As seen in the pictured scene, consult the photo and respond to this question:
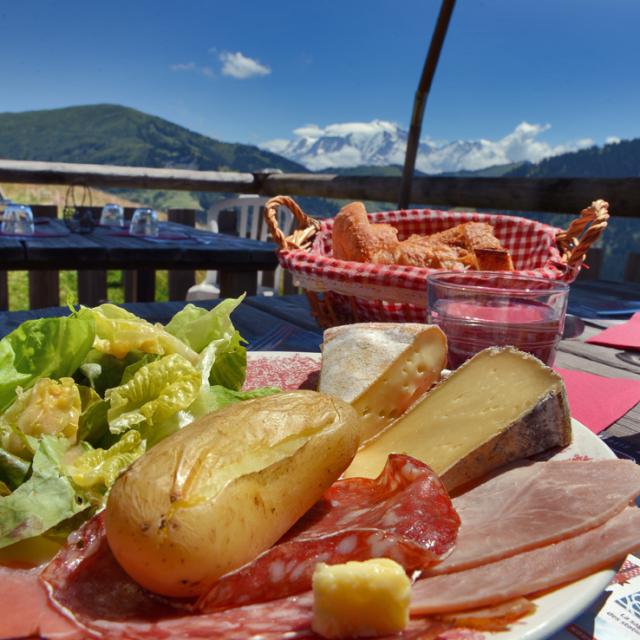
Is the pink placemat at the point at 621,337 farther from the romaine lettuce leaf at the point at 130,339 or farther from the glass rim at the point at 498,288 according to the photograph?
the romaine lettuce leaf at the point at 130,339

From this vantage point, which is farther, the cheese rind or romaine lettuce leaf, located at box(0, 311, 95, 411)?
romaine lettuce leaf, located at box(0, 311, 95, 411)

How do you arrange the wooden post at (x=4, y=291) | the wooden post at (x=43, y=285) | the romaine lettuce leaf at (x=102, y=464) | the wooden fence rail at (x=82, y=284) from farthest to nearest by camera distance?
the wooden post at (x=4, y=291) → the wooden post at (x=43, y=285) → the wooden fence rail at (x=82, y=284) → the romaine lettuce leaf at (x=102, y=464)

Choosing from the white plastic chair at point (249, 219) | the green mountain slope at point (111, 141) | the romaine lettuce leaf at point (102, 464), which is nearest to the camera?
→ the romaine lettuce leaf at point (102, 464)

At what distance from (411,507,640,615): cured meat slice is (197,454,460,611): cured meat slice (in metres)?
0.03

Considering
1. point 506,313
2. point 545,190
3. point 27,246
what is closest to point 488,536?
point 506,313

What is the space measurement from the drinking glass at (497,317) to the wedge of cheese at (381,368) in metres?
0.22

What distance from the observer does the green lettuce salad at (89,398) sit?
632mm

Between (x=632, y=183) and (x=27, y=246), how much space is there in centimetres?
308

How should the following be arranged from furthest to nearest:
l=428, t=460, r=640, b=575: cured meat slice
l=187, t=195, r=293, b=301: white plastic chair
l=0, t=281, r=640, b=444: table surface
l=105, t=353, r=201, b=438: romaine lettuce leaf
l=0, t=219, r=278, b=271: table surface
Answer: l=187, t=195, r=293, b=301: white plastic chair, l=0, t=219, r=278, b=271: table surface, l=0, t=281, r=640, b=444: table surface, l=105, t=353, r=201, b=438: romaine lettuce leaf, l=428, t=460, r=640, b=575: cured meat slice

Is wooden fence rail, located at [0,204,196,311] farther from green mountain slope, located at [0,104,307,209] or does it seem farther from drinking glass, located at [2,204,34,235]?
green mountain slope, located at [0,104,307,209]

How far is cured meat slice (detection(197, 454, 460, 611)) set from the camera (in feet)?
1.66

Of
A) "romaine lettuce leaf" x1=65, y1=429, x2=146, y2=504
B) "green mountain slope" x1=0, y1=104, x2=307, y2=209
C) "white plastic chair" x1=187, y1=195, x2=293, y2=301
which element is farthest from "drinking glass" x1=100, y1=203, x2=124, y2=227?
"green mountain slope" x1=0, y1=104, x2=307, y2=209

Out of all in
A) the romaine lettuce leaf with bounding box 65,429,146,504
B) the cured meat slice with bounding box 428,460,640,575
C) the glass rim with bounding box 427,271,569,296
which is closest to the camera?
the cured meat slice with bounding box 428,460,640,575

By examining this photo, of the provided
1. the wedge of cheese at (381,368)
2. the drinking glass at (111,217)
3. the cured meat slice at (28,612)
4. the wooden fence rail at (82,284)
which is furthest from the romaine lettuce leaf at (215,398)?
the wooden fence rail at (82,284)
